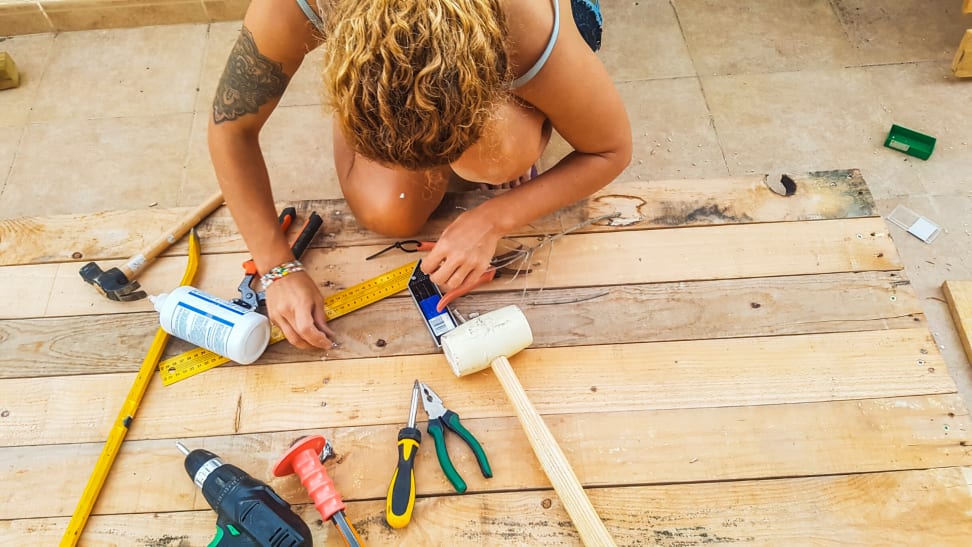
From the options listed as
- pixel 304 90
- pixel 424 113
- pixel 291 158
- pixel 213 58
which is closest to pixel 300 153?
pixel 291 158

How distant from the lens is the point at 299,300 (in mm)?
1523

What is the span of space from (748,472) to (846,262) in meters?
0.62

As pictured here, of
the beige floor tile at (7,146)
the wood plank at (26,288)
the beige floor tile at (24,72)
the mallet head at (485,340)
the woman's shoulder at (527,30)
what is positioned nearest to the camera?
the woman's shoulder at (527,30)

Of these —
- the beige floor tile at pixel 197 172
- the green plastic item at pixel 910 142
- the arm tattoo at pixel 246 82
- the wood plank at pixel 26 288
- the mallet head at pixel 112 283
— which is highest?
the arm tattoo at pixel 246 82

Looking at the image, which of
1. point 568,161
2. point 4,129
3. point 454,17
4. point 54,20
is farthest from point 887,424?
point 54,20

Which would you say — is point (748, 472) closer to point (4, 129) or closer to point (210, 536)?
point (210, 536)

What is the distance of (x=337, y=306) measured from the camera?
5.30ft

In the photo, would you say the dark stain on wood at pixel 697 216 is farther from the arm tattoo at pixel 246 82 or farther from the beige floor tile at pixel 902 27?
the beige floor tile at pixel 902 27

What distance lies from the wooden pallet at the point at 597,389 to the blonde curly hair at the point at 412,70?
0.65 meters

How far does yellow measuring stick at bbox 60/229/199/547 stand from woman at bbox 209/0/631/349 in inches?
10.8

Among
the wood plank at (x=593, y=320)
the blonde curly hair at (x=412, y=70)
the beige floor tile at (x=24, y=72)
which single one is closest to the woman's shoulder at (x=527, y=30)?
the blonde curly hair at (x=412, y=70)

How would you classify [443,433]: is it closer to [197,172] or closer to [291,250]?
[291,250]

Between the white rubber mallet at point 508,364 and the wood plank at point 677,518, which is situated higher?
the white rubber mallet at point 508,364

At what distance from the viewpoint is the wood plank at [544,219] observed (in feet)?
5.69
